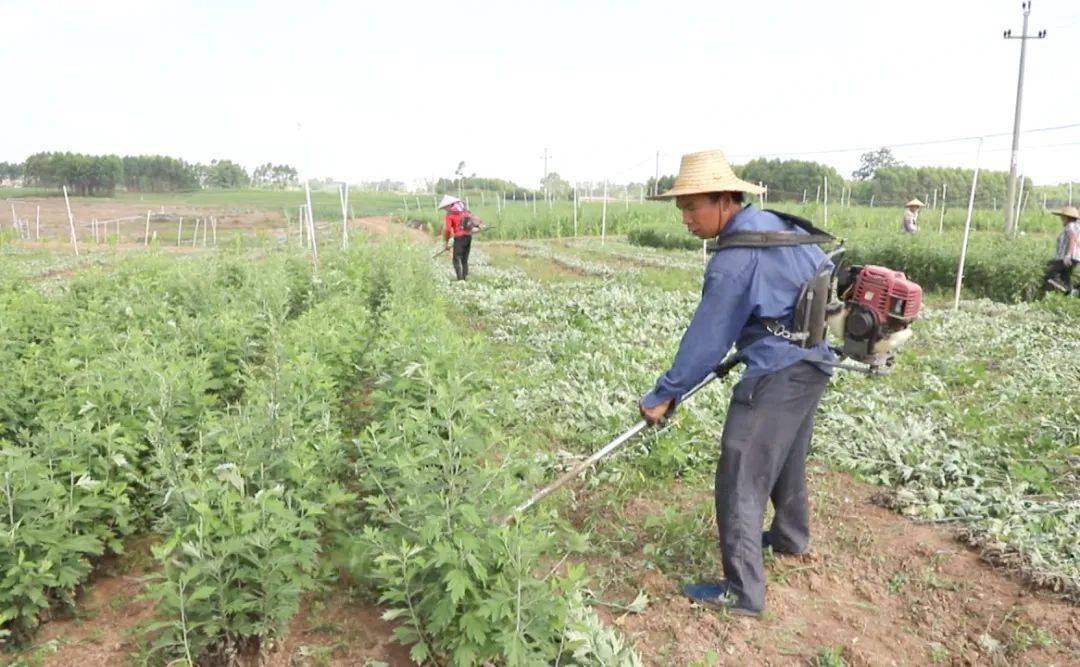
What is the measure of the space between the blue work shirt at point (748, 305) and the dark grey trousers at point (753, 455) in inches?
3.5

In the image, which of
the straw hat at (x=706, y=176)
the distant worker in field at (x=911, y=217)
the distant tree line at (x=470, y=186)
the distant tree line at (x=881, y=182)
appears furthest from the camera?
the distant tree line at (x=470, y=186)

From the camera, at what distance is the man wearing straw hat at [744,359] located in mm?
3158

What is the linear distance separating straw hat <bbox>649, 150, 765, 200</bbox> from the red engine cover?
2.15ft

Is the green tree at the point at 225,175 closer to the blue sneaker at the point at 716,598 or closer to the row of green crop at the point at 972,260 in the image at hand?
the row of green crop at the point at 972,260

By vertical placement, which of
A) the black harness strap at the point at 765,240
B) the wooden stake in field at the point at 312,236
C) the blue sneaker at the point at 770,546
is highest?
the black harness strap at the point at 765,240

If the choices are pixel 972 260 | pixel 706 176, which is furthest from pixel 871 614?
pixel 972 260

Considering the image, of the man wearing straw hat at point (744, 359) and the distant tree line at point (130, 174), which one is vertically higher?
the distant tree line at point (130, 174)

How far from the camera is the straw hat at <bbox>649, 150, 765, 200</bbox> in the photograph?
3.29 metres

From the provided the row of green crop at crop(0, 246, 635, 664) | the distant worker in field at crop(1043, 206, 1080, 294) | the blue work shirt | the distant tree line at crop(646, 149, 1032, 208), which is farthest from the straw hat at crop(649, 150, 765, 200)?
the distant tree line at crop(646, 149, 1032, 208)

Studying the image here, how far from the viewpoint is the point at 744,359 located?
337 cm

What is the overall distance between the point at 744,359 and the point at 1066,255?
10643 mm

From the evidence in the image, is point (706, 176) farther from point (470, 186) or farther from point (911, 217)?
point (470, 186)

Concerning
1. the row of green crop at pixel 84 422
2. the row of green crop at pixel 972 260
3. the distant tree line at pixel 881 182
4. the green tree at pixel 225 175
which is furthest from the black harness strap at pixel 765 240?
the green tree at pixel 225 175

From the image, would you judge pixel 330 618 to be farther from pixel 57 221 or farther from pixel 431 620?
pixel 57 221
